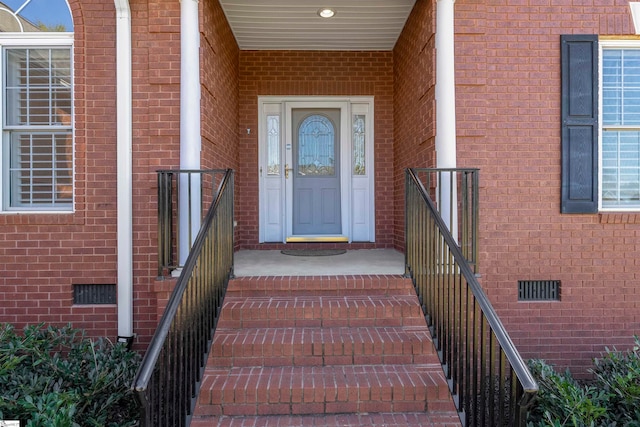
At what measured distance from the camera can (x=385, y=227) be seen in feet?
19.0

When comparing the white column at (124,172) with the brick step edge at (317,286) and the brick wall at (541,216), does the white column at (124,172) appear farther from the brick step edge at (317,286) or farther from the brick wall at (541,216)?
the brick wall at (541,216)

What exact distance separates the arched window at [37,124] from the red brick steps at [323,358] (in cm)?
211

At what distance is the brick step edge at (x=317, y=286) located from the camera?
3531mm

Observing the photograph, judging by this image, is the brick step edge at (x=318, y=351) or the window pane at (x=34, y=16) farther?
the window pane at (x=34, y=16)

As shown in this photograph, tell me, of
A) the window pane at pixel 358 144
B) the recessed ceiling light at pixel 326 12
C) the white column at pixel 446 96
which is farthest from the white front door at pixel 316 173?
the white column at pixel 446 96

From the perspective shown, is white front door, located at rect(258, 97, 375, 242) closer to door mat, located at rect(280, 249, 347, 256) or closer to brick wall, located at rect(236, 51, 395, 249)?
brick wall, located at rect(236, 51, 395, 249)

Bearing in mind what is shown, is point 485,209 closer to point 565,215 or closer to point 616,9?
point 565,215

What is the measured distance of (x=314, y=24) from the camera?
4.91 meters

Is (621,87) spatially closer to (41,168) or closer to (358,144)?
(358,144)

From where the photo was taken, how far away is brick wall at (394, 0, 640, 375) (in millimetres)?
3998

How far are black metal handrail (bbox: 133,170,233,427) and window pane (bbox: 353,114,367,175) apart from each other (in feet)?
9.20

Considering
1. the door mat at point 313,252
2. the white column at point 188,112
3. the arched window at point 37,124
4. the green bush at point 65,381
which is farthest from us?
the door mat at point 313,252

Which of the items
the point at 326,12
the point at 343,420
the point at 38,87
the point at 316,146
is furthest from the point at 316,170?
the point at 343,420

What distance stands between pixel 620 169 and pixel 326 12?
348cm
